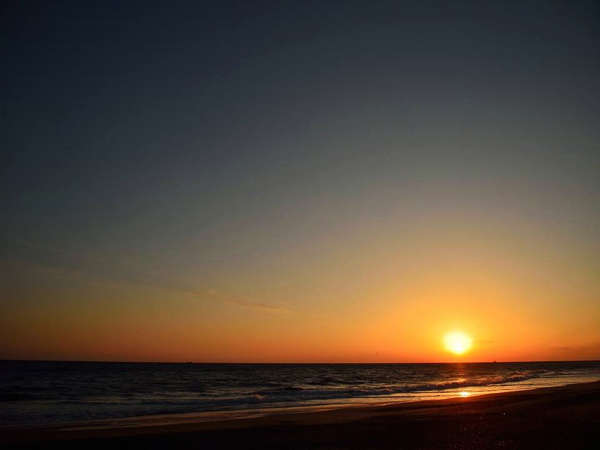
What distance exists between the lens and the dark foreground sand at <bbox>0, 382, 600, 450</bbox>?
39.6 ft

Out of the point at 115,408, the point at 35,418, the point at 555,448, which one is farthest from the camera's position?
the point at 115,408

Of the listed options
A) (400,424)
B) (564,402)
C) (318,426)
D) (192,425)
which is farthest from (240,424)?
(564,402)

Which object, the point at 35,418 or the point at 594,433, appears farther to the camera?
the point at 35,418

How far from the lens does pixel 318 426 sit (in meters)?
15.9

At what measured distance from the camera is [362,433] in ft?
45.9

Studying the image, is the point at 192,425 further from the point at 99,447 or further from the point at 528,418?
the point at 528,418

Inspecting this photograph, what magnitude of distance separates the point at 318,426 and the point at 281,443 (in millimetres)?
3622

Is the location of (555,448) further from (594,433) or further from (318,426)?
(318,426)

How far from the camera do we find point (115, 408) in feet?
89.8

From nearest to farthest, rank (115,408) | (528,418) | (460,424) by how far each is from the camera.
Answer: (460,424) < (528,418) < (115,408)

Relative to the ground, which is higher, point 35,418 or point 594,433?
point 594,433

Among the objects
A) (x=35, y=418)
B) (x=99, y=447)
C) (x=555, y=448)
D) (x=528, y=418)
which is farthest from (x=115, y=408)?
(x=555, y=448)

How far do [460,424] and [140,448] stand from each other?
33.7 feet

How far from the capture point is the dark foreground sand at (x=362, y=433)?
12.1 meters
